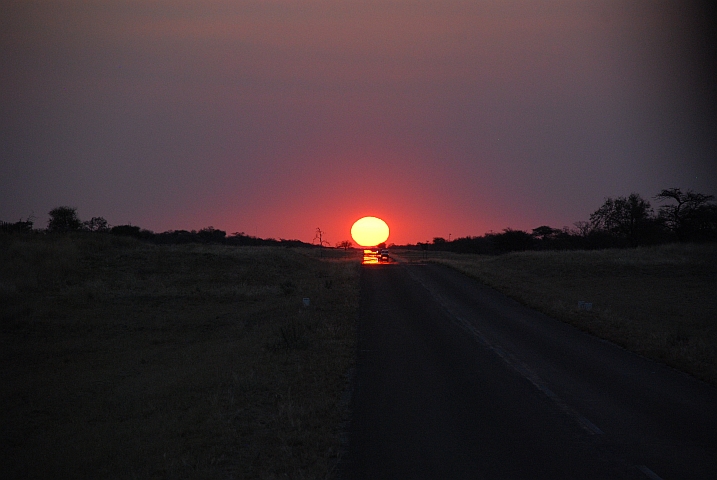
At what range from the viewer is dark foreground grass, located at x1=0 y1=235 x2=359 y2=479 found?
8.54 m

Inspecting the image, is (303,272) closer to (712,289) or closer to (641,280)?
(641,280)

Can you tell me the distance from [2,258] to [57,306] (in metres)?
12.8

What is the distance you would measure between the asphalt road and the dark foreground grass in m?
0.88

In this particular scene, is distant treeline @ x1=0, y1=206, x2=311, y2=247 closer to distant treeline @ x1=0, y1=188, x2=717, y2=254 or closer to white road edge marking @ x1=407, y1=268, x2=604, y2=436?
distant treeline @ x1=0, y1=188, x2=717, y2=254

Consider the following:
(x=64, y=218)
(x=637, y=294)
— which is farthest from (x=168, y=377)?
(x=64, y=218)

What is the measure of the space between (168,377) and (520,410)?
894cm

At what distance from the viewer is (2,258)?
38469 mm

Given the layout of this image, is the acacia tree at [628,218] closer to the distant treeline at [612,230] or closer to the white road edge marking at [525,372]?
the distant treeline at [612,230]

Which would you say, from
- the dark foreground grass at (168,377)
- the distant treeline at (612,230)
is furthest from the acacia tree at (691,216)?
the dark foreground grass at (168,377)

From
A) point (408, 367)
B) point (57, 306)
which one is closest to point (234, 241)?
point (57, 306)

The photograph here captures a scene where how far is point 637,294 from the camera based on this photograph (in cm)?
3856

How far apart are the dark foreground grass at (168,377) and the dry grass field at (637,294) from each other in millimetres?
8372

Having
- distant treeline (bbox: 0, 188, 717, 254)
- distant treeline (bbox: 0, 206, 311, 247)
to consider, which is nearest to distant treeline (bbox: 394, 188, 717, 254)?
distant treeline (bbox: 0, 188, 717, 254)

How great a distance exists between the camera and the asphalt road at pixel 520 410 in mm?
7579
